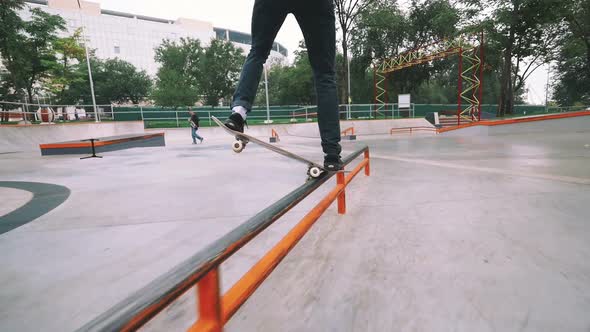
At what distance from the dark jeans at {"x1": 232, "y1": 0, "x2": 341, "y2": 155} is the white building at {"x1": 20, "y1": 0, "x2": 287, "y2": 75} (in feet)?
208

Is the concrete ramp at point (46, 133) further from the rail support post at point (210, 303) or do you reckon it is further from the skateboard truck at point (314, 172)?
the rail support post at point (210, 303)

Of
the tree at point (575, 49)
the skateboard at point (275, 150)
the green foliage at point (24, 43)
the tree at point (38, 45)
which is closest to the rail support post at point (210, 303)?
the skateboard at point (275, 150)

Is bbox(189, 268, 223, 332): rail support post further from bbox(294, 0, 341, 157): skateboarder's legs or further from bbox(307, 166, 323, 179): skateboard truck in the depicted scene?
bbox(294, 0, 341, 157): skateboarder's legs

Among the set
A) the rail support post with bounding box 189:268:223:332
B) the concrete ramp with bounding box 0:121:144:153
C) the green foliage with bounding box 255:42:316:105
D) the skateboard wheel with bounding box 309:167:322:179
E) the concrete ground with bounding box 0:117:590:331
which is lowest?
the concrete ground with bounding box 0:117:590:331

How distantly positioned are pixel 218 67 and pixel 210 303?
41.9 meters

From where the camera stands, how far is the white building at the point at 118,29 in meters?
57.3

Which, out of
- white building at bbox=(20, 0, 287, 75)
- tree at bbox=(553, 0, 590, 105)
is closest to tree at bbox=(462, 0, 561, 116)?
tree at bbox=(553, 0, 590, 105)

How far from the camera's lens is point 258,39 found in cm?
179

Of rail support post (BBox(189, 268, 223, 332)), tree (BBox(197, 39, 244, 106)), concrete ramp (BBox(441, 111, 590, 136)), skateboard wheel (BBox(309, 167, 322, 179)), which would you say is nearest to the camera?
rail support post (BBox(189, 268, 223, 332))

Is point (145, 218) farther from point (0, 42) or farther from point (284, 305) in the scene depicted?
point (0, 42)

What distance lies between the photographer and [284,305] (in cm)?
123

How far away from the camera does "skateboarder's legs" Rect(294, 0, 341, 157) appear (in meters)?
1.84

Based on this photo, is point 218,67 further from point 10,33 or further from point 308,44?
point 308,44

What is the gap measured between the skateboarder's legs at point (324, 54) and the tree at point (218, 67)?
39.5 metres
